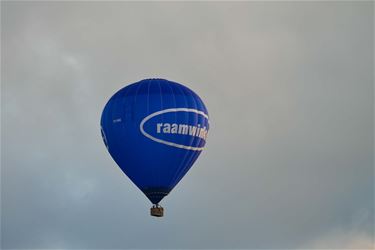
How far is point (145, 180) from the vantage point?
505 ft

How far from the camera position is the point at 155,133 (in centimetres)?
15325

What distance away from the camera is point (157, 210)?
152625 millimetres

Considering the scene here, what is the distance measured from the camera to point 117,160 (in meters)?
156

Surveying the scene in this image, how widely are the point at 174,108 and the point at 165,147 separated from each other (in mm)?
3225

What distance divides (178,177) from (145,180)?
278cm

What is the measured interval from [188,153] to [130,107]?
6.05m

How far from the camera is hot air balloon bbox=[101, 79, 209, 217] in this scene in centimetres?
15325

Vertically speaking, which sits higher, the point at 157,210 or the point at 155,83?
the point at 155,83

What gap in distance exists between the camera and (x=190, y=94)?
155250 mm

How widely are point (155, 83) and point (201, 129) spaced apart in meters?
5.31

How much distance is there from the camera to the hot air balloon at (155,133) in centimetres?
15325

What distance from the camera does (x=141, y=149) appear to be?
154 m

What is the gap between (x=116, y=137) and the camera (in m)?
154

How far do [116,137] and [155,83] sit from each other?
5.43 meters
